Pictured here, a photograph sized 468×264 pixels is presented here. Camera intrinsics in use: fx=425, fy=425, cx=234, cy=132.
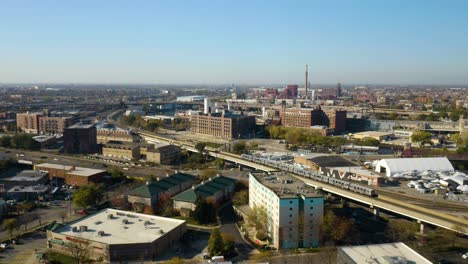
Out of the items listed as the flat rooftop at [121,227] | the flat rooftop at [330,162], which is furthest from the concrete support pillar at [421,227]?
the flat rooftop at [330,162]

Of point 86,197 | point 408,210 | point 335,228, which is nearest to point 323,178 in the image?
point 408,210

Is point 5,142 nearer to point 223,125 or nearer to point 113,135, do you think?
point 113,135

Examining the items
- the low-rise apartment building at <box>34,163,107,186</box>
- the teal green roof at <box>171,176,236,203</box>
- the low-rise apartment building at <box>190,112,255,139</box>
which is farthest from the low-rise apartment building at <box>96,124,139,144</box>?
the teal green roof at <box>171,176,236,203</box>

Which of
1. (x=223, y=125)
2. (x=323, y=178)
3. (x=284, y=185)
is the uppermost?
(x=223, y=125)

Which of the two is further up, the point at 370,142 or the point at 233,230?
the point at 370,142

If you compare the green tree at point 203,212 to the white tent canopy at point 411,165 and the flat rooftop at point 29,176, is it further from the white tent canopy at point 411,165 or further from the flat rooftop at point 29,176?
the white tent canopy at point 411,165

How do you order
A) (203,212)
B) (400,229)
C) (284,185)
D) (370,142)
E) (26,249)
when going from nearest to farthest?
(26,249) → (400,229) → (284,185) → (203,212) → (370,142)

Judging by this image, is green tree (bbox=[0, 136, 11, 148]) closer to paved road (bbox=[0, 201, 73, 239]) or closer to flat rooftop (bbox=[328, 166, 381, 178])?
paved road (bbox=[0, 201, 73, 239])
